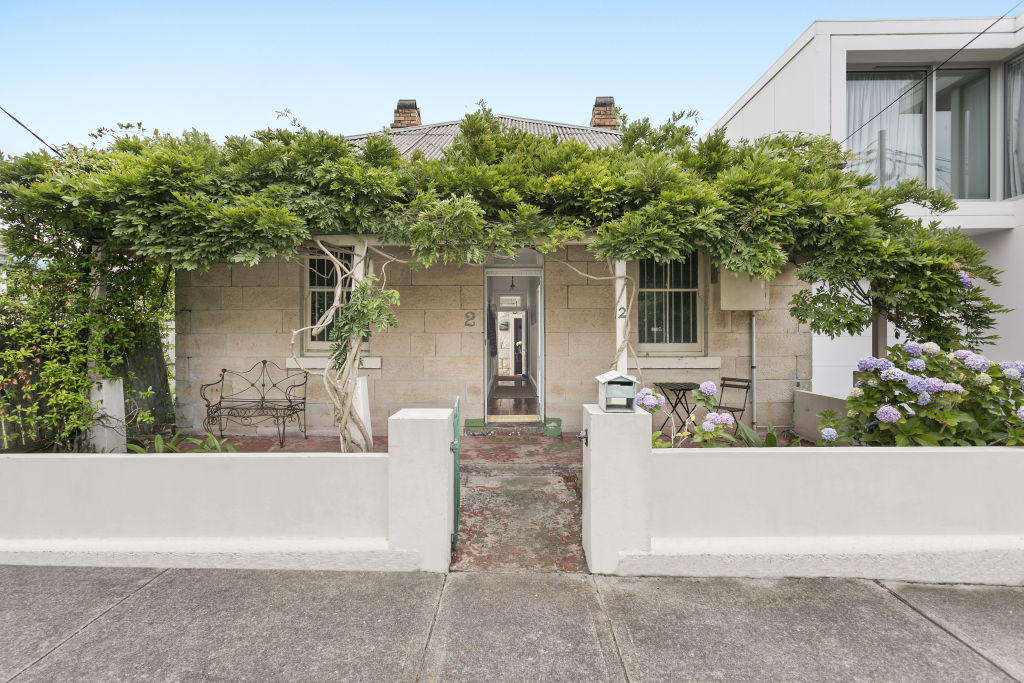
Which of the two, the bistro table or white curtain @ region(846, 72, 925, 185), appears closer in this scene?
the bistro table

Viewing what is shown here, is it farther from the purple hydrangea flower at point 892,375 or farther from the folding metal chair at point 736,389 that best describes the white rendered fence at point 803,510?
the folding metal chair at point 736,389

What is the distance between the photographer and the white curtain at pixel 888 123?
746 centimetres

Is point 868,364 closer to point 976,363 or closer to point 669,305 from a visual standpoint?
point 976,363

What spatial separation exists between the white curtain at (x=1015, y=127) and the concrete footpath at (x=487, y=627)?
7452 mm

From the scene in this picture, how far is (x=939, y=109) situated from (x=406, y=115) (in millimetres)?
9289

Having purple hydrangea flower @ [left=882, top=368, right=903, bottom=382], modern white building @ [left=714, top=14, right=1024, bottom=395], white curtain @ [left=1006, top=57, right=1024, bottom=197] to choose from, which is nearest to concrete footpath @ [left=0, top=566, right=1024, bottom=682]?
purple hydrangea flower @ [left=882, top=368, right=903, bottom=382]

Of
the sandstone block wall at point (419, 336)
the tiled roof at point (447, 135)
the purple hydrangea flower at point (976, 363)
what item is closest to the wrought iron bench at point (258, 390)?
the sandstone block wall at point (419, 336)

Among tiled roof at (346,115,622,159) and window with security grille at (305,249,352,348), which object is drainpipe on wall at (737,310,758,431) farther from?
window with security grille at (305,249,352,348)

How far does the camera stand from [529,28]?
10.5 meters

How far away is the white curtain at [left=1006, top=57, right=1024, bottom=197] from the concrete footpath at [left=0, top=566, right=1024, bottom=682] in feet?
24.4

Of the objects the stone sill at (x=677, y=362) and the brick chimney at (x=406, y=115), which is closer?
the stone sill at (x=677, y=362)

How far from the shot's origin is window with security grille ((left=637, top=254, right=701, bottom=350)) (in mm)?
6633

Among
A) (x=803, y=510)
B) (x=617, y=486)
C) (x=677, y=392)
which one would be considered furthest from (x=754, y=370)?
(x=617, y=486)

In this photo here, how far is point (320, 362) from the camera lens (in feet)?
20.6
